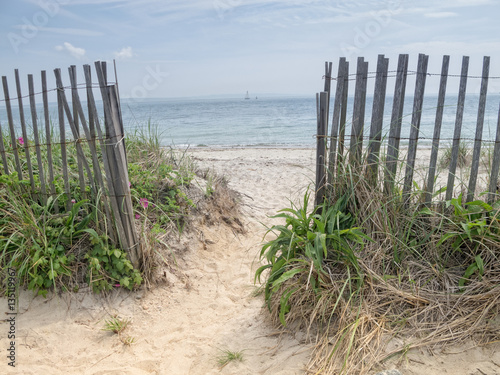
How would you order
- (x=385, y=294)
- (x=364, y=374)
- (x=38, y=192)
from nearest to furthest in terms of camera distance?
(x=364, y=374) → (x=385, y=294) → (x=38, y=192)

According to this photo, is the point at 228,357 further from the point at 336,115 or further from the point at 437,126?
the point at 437,126

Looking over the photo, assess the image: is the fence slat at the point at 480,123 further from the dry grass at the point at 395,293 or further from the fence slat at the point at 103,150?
the fence slat at the point at 103,150

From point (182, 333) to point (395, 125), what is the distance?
2.39 m

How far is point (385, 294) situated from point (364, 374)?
614mm

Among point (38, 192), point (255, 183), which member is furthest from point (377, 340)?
point (255, 183)

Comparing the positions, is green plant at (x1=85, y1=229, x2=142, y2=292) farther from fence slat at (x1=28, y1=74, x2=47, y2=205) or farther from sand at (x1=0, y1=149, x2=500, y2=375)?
fence slat at (x1=28, y1=74, x2=47, y2=205)

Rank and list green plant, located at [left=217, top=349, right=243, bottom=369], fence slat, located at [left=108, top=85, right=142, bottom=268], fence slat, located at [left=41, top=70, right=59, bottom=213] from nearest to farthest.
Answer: green plant, located at [left=217, top=349, right=243, bottom=369] < fence slat, located at [left=108, top=85, right=142, bottom=268] < fence slat, located at [left=41, top=70, right=59, bottom=213]

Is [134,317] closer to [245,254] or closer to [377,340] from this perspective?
[245,254]

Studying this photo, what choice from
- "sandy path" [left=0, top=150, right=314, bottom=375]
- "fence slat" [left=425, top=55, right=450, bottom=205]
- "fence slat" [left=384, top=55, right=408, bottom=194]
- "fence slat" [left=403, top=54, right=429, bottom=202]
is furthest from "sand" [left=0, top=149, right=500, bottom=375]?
"fence slat" [left=425, top=55, right=450, bottom=205]

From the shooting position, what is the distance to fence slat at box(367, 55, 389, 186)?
311cm

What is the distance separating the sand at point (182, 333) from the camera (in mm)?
2559

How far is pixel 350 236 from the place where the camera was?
295cm

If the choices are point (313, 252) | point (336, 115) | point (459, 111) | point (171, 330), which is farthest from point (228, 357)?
point (459, 111)

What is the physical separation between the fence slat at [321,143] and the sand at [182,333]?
0.59ft
